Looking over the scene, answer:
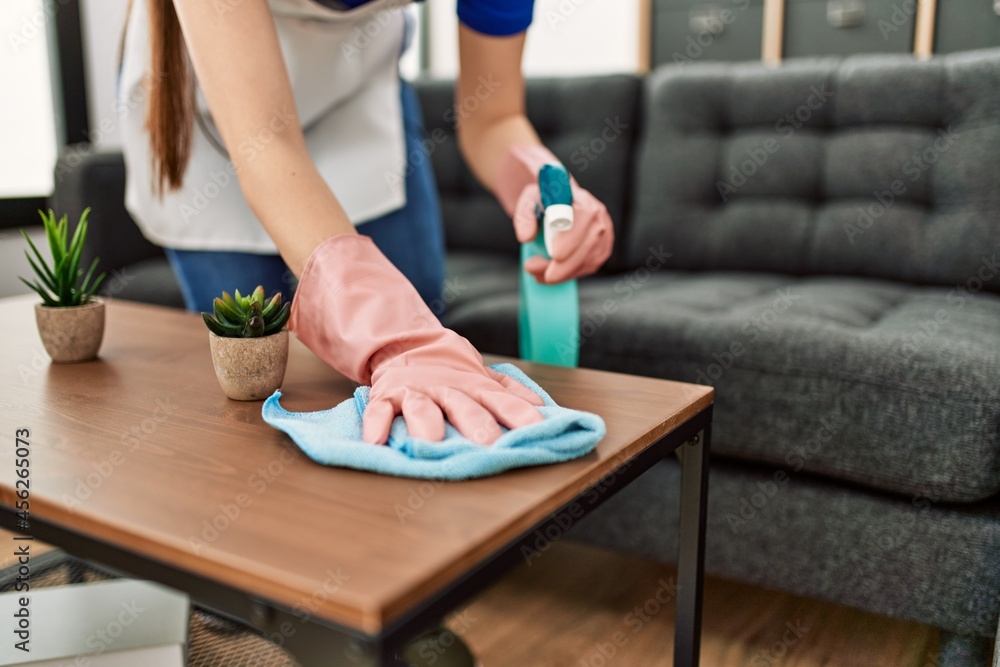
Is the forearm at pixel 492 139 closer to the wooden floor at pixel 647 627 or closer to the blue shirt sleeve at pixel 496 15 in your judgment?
the blue shirt sleeve at pixel 496 15

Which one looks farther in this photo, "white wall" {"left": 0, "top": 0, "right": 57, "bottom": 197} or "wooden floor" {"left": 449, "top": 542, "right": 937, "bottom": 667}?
"white wall" {"left": 0, "top": 0, "right": 57, "bottom": 197}

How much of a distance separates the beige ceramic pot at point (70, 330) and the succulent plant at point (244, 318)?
0.74 feet

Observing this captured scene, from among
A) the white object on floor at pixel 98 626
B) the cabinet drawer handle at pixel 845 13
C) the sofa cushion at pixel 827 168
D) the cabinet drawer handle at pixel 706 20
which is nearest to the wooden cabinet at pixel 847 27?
the cabinet drawer handle at pixel 845 13

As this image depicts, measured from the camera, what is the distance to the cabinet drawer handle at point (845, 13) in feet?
8.18

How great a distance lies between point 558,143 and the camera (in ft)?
6.64

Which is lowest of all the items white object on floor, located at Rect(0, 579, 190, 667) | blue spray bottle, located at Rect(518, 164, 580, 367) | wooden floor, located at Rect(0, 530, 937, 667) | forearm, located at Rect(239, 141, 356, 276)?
wooden floor, located at Rect(0, 530, 937, 667)

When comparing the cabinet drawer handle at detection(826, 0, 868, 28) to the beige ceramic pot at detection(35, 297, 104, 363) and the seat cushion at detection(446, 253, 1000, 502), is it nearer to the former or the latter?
the seat cushion at detection(446, 253, 1000, 502)

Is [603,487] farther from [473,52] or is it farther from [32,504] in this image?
[473,52]

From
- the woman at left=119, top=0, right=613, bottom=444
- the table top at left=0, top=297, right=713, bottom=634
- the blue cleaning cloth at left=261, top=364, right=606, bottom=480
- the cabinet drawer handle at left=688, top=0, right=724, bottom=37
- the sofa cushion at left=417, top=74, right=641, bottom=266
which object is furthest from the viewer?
the cabinet drawer handle at left=688, top=0, right=724, bottom=37

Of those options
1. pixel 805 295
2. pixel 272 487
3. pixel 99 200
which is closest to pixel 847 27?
pixel 805 295

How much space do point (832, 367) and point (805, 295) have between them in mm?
359

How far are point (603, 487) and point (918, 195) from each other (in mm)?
1320

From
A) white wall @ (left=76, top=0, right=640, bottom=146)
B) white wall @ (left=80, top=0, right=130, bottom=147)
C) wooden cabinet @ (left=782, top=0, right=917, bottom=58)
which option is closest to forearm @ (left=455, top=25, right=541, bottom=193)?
white wall @ (left=76, top=0, right=640, bottom=146)

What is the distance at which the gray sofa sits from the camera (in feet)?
3.64
